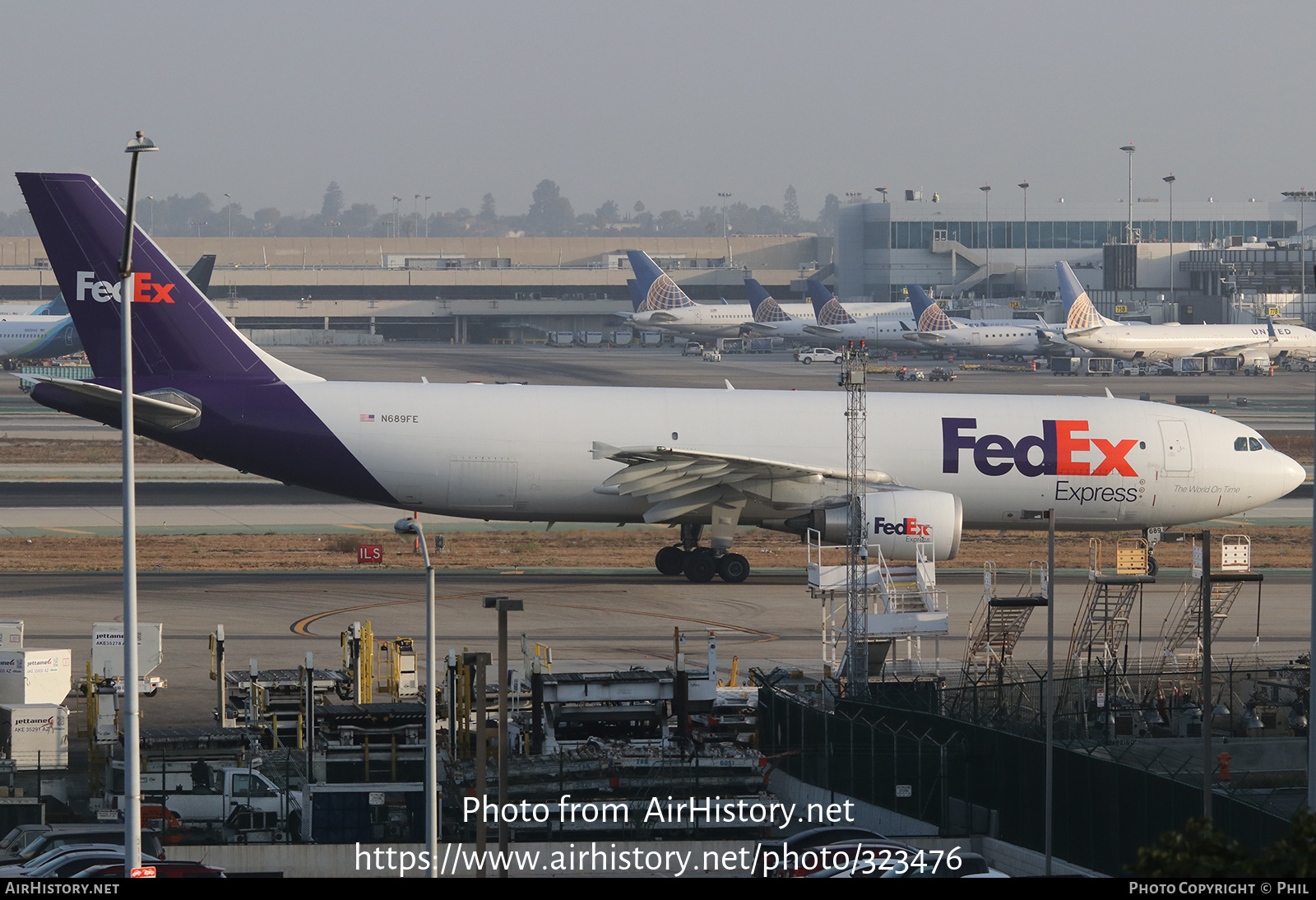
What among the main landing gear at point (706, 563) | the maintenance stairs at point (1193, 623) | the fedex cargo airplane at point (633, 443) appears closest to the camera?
the maintenance stairs at point (1193, 623)

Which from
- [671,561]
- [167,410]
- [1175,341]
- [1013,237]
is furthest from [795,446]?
[1013,237]

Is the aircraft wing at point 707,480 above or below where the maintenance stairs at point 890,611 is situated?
above

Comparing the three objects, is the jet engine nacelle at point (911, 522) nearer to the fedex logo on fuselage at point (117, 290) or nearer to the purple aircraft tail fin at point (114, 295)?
the purple aircraft tail fin at point (114, 295)

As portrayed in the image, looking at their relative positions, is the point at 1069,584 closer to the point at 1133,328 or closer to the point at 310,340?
the point at 1133,328

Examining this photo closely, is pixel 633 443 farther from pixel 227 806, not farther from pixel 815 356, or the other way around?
pixel 815 356

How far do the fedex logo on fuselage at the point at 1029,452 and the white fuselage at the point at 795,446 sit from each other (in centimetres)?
5

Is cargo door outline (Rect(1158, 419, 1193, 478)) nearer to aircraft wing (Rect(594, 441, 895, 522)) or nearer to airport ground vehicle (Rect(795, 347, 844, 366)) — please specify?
aircraft wing (Rect(594, 441, 895, 522))

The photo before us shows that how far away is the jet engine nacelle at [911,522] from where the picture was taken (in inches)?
1548

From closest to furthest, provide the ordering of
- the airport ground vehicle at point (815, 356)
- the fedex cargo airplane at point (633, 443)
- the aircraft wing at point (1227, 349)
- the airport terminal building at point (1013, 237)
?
1. the fedex cargo airplane at point (633, 443)
2. the aircraft wing at point (1227, 349)
3. the airport ground vehicle at point (815, 356)
4. the airport terminal building at point (1013, 237)

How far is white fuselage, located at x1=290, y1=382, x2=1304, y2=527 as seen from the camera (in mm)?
40656

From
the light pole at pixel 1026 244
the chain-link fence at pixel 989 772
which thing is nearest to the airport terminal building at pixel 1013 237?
the light pole at pixel 1026 244

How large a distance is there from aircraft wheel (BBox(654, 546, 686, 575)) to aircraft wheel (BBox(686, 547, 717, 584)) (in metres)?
0.61

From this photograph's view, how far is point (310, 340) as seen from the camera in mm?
180625
